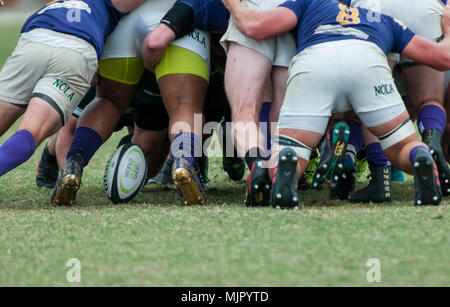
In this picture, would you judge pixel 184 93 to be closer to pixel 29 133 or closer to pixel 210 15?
pixel 210 15

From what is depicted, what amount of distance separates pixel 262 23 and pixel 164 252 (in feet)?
4.44

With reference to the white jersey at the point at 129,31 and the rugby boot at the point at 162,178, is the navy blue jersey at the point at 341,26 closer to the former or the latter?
the white jersey at the point at 129,31

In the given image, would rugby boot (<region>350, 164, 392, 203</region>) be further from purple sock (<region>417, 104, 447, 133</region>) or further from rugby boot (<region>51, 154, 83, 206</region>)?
rugby boot (<region>51, 154, 83, 206</region>)

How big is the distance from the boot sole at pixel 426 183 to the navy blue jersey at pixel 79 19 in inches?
62.3

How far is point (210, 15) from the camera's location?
338cm

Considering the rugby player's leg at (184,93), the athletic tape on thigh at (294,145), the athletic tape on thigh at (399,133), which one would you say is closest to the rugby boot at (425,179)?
the athletic tape on thigh at (399,133)

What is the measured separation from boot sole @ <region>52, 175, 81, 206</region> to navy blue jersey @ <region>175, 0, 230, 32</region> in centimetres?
99

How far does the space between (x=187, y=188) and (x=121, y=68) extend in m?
0.81

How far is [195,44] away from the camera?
3334 mm

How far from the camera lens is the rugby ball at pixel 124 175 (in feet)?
10.2

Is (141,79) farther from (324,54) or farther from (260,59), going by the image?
(324,54)
